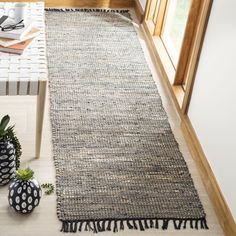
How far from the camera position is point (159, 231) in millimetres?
2033

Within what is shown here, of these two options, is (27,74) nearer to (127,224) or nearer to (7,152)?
(7,152)

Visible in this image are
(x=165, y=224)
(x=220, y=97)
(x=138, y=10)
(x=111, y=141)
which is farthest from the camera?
(x=138, y=10)

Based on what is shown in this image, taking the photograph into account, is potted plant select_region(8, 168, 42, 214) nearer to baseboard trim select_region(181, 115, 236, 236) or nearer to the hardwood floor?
the hardwood floor

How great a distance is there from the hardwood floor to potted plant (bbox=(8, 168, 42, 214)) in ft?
0.20

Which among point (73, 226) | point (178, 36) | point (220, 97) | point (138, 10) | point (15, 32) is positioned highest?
point (15, 32)

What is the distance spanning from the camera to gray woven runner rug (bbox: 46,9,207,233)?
2096mm

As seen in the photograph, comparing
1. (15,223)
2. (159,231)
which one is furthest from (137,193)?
(15,223)

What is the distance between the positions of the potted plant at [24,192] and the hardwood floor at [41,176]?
6 cm

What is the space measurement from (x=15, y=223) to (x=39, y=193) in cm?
15

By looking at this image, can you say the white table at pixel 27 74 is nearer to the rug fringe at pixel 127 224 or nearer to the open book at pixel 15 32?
the open book at pixel 15 32

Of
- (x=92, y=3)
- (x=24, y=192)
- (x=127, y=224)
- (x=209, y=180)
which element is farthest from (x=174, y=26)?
(x=24, y=192)

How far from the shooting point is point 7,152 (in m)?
2.02

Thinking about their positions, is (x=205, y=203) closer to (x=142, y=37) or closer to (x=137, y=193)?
(x=137, y=193)

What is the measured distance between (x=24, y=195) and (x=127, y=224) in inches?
17.1
